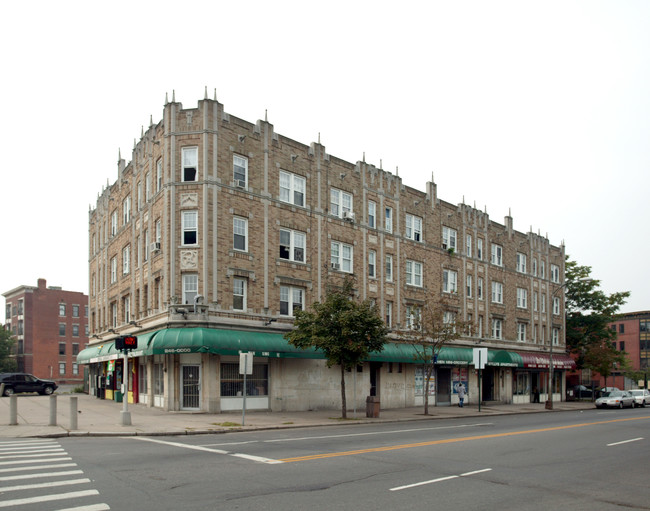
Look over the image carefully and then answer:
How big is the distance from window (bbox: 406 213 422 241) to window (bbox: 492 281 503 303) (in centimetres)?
1120

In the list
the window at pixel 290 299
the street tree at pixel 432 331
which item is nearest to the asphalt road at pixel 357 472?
the window at pixel 290 299

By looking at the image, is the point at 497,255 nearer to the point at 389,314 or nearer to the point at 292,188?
the point at 389,314

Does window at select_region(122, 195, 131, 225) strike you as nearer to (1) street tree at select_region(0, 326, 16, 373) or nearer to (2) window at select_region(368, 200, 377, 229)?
(2) window at select_region(368, 200, 377, 229)

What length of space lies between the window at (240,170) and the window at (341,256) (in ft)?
23.9

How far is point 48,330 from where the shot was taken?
300 ft

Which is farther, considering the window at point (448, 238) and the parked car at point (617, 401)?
the parked car at point (617, 401)

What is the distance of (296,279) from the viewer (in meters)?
33.5

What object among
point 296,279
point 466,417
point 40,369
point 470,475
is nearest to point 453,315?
point 466,417

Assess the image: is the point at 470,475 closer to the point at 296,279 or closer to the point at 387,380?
the point at 296,279

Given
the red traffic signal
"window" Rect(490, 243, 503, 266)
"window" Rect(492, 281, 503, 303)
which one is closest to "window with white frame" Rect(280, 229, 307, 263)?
the red traffic signal

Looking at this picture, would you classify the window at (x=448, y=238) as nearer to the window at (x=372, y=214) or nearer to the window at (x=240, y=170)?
the window at (x=372, y=214)

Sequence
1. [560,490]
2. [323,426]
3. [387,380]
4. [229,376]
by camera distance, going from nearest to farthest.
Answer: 1. [560,490]
2. [323,426]
3. [229,376]
4. [387,380]

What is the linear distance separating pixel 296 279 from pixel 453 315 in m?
16.9

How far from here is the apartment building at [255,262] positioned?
96.9 feet
